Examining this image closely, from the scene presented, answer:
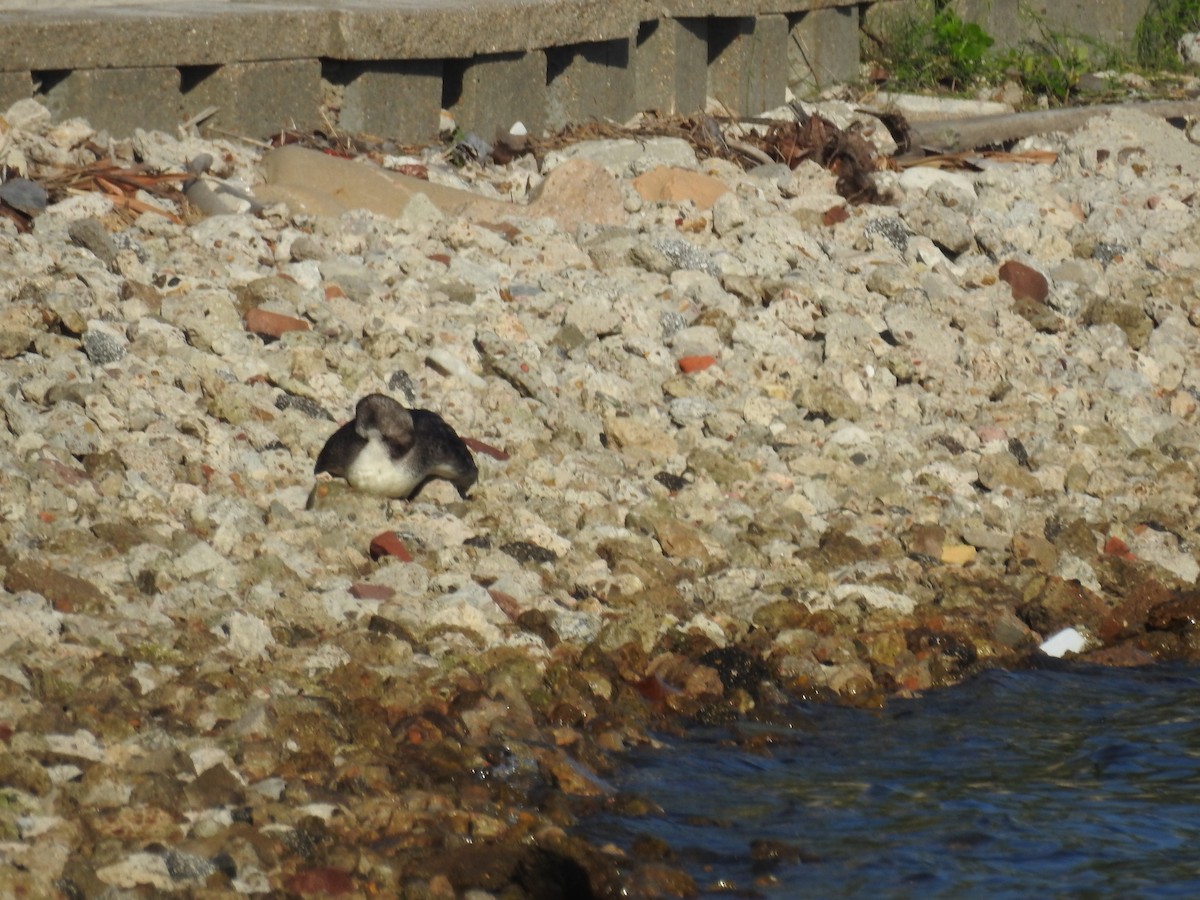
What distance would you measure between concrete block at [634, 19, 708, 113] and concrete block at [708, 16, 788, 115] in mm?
180

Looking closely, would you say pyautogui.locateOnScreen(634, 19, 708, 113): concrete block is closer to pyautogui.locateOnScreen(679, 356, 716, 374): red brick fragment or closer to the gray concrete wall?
the gray concrete wall

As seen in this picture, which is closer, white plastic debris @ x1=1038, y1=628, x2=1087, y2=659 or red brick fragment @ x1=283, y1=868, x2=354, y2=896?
red brick fragment @ x1=283, y1=868, x2=354, y2=896

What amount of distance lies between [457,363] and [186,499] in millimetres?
1163

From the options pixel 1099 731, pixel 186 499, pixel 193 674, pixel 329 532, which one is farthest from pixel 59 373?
pixel 1099 731

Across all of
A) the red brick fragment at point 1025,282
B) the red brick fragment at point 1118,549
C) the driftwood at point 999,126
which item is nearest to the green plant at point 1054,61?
the driftwood at point 999,126

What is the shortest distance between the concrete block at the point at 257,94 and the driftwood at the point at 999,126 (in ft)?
8.60

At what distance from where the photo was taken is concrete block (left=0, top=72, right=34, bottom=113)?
6.21m

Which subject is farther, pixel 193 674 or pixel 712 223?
pixel 712 223

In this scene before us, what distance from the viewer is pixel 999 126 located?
8164 mm

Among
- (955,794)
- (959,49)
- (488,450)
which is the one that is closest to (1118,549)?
(955,794)

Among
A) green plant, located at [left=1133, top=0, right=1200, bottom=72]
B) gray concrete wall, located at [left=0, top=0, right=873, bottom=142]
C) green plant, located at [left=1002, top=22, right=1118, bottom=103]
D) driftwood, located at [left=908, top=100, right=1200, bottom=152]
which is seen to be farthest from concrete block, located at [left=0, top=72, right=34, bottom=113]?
green plant, located at [left=1133, top=0, right=1200, bottom=72]

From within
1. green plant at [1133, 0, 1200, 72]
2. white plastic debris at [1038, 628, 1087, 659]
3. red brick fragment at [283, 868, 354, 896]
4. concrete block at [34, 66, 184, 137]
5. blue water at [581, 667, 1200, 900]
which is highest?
green plant at [1133, 0, 1200, 72]

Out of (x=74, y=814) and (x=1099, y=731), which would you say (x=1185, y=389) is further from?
(x=74, y=814)

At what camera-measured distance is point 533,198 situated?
6.71 m
